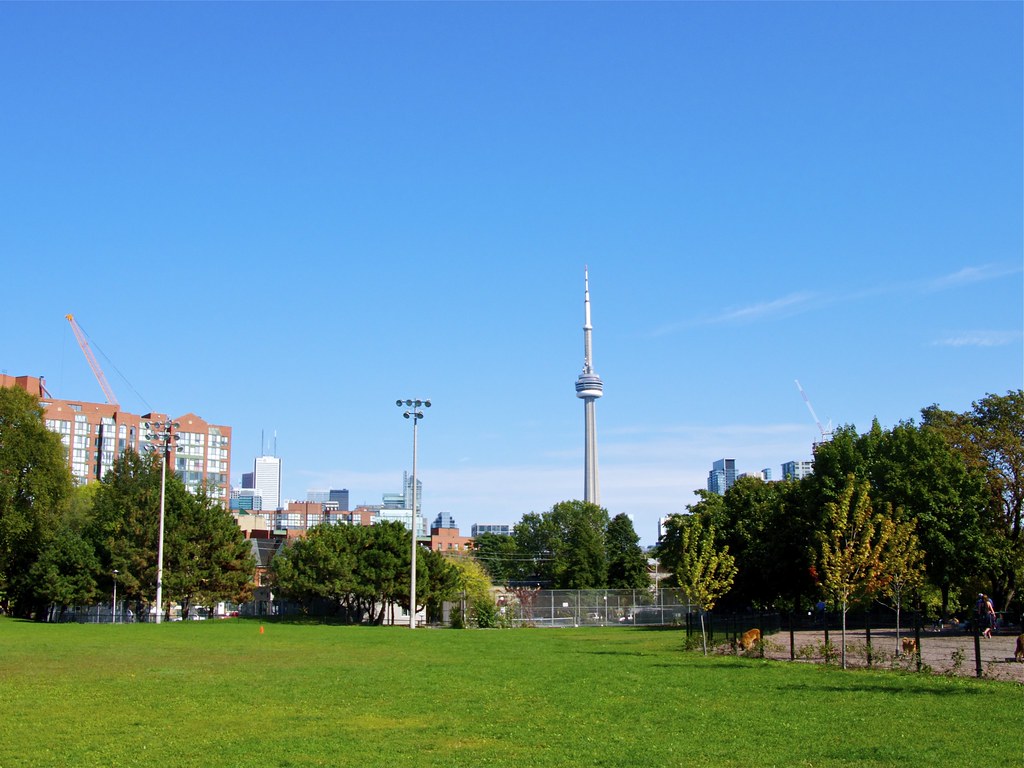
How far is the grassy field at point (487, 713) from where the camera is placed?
50.9 ft

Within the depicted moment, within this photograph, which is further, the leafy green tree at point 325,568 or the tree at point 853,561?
the leafy green tree at point 325,568

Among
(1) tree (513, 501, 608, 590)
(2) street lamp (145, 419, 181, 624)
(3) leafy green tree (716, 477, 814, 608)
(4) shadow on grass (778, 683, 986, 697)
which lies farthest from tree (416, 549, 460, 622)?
(1) tree (513, 501, 608, 590)

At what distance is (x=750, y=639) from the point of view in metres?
37.6

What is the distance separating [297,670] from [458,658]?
24.4ft

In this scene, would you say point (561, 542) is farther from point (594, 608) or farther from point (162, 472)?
point (162, 472)

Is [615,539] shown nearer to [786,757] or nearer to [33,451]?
[33,451]

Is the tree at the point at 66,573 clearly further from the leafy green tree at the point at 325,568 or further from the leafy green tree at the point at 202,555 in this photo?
the leafy green tree at the point at 325,568

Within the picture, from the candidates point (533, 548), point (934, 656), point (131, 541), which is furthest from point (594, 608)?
point (533, 548)

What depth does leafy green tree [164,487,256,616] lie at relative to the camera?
7512 centimetres

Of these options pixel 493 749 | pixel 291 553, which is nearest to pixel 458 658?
pixel 493 749

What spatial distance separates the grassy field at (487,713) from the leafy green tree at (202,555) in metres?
41.0

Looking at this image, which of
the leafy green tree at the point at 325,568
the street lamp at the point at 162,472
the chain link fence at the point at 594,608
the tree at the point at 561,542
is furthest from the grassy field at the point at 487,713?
the tree at the point at 561,542

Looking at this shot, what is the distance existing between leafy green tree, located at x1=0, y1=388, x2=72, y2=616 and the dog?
55739mm

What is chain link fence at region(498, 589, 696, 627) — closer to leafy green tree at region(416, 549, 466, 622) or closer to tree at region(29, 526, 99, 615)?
leafy green tree at region(416, 549, 466, 622)
